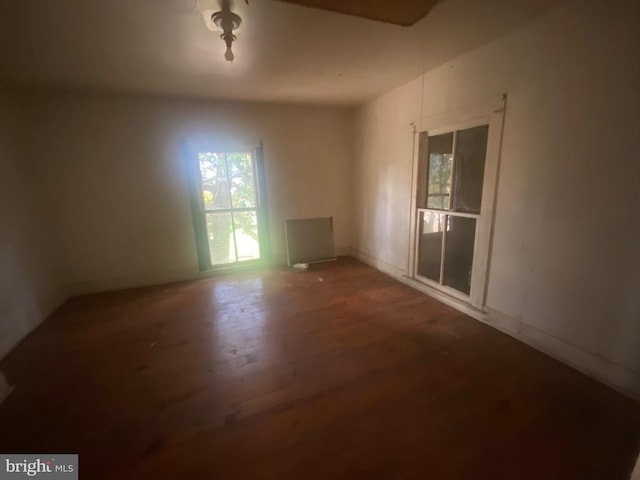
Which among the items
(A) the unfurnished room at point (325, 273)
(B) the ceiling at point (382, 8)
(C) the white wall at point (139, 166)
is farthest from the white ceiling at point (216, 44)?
(C) the white wall at point (139, 166)

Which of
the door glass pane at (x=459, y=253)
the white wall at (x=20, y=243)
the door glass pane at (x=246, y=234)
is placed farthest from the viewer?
the door glass pane at (x=246, y=234)

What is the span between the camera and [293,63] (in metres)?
2.44

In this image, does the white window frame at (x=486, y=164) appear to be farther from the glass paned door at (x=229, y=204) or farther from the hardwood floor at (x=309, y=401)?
the glass paned door at (x=229, y=204)

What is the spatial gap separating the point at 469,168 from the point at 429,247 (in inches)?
39.7

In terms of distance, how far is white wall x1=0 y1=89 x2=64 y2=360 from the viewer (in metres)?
2.40

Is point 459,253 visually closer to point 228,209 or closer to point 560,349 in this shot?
point 560,349

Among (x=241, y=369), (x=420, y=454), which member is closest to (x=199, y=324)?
(x=241, y=369)

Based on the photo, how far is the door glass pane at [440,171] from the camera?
2.79 m

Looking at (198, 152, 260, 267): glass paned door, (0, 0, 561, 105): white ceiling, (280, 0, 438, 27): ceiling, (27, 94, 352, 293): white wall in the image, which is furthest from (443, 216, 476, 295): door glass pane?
(198, 152, 260, 267): glass paned door

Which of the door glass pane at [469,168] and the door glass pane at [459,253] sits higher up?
the door glass pane at [469,168]

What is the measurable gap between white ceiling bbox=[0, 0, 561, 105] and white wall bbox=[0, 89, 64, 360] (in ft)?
1.81

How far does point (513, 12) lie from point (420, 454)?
267 cm

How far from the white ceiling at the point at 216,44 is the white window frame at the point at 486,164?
497mm

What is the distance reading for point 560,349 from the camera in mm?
1953
